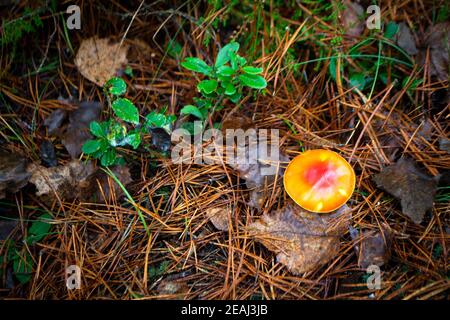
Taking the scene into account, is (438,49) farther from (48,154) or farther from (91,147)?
(48,154)

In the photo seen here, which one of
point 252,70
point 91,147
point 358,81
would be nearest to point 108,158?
point 91,147

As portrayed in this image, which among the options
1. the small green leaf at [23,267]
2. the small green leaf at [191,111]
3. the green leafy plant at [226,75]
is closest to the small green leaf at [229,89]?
the green leafy plant at [226,75]

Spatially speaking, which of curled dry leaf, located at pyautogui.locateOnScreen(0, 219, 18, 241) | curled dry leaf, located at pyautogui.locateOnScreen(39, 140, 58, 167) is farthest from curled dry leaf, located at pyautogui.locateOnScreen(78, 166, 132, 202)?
curled dry leaf, located at pyautogui.locateOnScreen(0, 219, 18, 241)

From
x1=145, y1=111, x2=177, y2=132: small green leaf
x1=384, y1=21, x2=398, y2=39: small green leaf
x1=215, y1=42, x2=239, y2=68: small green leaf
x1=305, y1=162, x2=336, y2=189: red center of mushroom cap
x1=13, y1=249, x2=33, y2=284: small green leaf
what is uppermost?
x1=384, y1=21, x2=398, y2=39: small green leaf

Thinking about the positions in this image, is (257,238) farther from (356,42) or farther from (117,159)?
(356,42)

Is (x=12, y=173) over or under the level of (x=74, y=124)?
under

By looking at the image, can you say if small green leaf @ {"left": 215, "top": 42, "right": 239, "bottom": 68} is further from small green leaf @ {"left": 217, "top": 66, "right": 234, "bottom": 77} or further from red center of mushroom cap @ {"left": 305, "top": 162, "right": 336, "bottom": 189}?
red center of mushroom cap @ {"left": 305, "top": 162, "right": 336, "bottom": 189}
